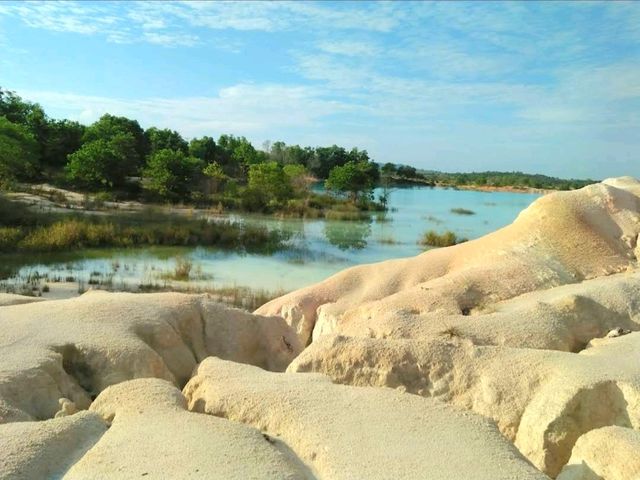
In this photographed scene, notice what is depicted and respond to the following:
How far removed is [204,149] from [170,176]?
29232 mm

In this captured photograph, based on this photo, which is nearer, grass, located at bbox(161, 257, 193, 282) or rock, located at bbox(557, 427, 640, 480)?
rock, located at bbox(557, 427, 640, 480)

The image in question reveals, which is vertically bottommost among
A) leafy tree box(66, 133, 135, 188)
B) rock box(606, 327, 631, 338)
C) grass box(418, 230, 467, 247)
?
grass box(418, 230, 467, 247)

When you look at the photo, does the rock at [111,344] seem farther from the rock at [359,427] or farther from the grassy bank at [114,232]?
the grassy bank at [114,232]

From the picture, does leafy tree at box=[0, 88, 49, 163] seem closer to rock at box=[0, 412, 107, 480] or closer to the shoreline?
rock at box=[0, 412, 107, 480]

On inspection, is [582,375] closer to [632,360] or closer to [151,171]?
[632,360]

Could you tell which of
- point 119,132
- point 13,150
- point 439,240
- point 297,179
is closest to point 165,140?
point 119,132

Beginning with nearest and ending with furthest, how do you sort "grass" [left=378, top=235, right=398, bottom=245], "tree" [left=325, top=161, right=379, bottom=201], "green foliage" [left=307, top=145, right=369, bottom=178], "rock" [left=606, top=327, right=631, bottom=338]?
"rock" [left=606, top=327, right=631, bottom=338] → "grass" [left=378, top=235, right=398, bottom=245] → "tree" [left=325, top=161, right=379, bottom=201] → "green foliage" [left=307, top=145, right=369, bottom=178]

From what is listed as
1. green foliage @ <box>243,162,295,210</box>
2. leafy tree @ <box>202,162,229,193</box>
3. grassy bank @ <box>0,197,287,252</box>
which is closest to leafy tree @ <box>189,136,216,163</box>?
leafy tree @ <box>202,162,229,193</box>

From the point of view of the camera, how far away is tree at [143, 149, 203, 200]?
47.2 meters

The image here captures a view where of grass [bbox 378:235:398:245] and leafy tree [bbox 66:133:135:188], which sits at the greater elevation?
leafy tree [bbox 66:133:135:188]

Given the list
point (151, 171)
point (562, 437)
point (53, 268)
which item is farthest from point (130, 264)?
point (151, 171)

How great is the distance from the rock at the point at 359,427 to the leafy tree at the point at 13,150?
117ft

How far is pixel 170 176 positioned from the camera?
156ft

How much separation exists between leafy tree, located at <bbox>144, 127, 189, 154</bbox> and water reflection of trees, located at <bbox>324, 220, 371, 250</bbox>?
34551 mm
